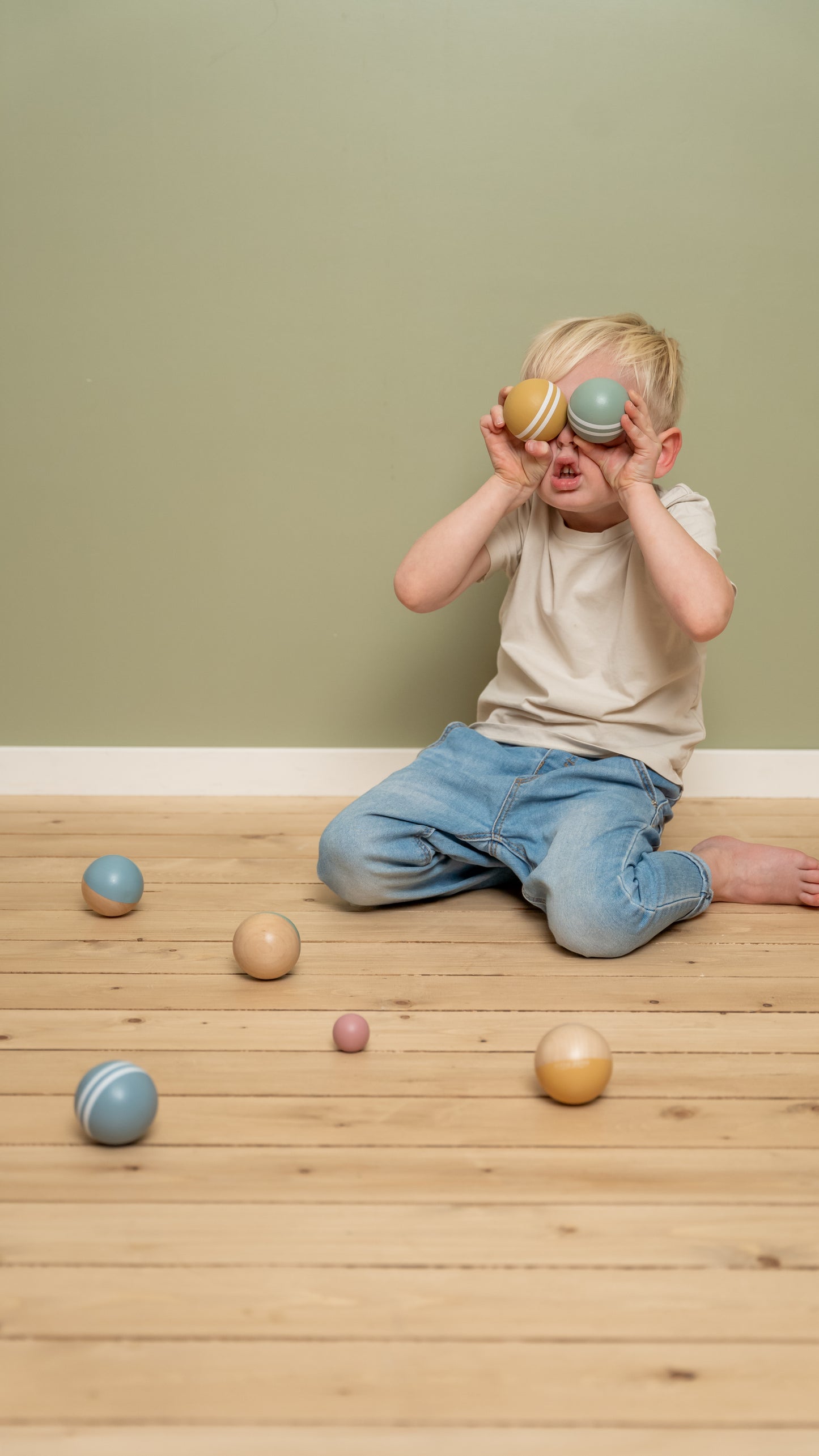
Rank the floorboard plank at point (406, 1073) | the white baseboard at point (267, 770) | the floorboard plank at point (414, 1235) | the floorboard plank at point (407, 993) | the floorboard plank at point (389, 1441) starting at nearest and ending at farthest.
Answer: the floorboard plank at point (389, 1441)
the floorboard plank at point (414, 1235)
the floorboard plank at point (406, 1073)
the floorboard plank at point (407, 993)
the white baseboard at point (267, 770)

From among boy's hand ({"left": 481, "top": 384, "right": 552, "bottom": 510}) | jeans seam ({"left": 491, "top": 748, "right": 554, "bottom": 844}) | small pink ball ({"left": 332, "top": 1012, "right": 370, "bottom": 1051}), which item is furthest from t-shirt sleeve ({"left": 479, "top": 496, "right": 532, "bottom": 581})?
small pink ball ({"left": 332, "top": 1012, "right": 370, "bottom": 1051})

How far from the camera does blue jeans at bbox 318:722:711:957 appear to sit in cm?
150

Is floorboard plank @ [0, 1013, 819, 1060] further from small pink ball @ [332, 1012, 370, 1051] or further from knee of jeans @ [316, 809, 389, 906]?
knee of jeans @ [316, 809, 389, 906]

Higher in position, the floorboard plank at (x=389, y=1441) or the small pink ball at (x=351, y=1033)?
the floorboard plank at (x=389, y=1441)

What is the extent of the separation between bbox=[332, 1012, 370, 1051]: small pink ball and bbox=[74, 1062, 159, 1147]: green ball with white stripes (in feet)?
0.75

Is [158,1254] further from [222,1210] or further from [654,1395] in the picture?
[654,1395]

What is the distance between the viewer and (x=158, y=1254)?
2.93 ft

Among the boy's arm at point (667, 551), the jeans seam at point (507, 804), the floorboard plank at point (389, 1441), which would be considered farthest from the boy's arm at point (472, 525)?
the floorboard plank at point (389, 1441)

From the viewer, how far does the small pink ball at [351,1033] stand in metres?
1.21

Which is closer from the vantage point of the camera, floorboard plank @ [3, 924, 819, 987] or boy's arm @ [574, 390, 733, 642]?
floorboard plank @ [3, 924, 819, 987]

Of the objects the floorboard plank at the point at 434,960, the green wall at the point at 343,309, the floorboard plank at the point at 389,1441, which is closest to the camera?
the floorboard plank at the point at 389,1441

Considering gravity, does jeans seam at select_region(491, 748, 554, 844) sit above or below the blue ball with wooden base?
above

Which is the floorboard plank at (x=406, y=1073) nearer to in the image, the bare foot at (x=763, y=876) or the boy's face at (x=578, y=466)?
the bare foot at (x=763, y=876)

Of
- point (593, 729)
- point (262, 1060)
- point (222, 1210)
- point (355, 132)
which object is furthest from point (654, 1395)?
point (355, 132)
